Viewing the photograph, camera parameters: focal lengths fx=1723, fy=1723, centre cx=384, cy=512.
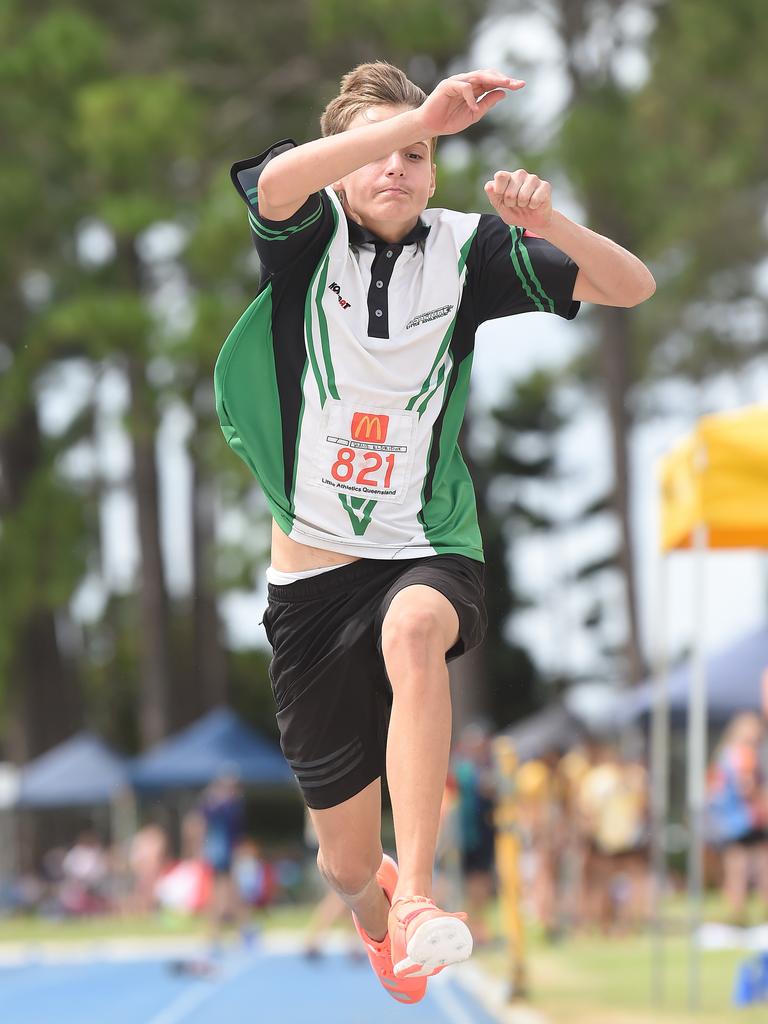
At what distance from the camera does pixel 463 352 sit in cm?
393

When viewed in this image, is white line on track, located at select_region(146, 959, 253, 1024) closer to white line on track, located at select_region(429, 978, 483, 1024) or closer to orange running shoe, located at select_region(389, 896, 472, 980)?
white line on track, located at select_region(429, 978, 483, 1024)

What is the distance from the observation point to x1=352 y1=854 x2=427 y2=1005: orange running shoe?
4090 mm

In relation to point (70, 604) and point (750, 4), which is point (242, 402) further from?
point (70, 604)

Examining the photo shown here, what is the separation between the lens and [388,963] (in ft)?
13.9

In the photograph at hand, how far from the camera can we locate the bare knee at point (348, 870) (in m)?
4.09

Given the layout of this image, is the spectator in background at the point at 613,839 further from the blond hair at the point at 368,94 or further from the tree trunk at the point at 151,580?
the tree trunk at the point at 151,580

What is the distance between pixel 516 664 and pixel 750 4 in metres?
28.8

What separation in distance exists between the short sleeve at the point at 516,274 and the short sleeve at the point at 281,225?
373 mm

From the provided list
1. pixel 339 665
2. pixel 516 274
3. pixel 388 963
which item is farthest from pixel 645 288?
pixel 388 963

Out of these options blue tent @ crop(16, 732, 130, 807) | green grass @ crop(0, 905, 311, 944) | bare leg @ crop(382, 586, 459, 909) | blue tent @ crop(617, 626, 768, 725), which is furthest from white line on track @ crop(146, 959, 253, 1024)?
blue tent @ crop(16, 732, 130, 807)

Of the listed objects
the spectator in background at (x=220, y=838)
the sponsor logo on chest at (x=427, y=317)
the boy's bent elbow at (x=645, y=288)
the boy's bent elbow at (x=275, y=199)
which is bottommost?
the spectator in background at (x=220, y=838)

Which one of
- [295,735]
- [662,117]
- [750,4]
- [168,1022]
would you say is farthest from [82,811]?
[295,735]

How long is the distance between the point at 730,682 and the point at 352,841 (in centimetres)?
1747

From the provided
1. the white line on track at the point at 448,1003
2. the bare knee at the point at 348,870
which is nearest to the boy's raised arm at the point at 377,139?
the bare knee at the point at 348,870
